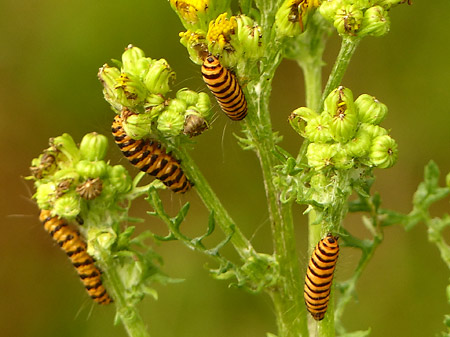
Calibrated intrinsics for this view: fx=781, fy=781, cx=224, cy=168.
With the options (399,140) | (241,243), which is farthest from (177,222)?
(399,140)

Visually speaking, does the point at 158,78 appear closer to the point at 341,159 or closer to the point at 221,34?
the point at 221,34

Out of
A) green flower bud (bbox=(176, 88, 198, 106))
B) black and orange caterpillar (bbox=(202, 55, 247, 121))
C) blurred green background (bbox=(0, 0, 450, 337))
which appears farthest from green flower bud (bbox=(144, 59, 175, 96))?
blurred green background (bbox=(0, 0, 450, 337))

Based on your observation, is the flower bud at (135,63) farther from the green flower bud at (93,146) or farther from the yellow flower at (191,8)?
the green flower bud at (93,146)

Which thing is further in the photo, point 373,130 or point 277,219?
point 277,219

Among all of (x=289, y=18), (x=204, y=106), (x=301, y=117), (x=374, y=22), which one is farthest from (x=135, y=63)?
(x=374, y=22)

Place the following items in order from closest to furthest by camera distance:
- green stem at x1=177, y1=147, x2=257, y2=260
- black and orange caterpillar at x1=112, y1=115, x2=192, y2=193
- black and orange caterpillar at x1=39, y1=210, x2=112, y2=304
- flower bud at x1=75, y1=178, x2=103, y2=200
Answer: black and orange caterpillar at x1=112, y1=115, x2=192, y2=193, green stem at x1=177, y1=147, x2=257, y2=260, flower bud at x1=75, y1=178, x2=103, y2=200, black and orange caterpillar at x1=39, y1=210, x2=112, y2=304

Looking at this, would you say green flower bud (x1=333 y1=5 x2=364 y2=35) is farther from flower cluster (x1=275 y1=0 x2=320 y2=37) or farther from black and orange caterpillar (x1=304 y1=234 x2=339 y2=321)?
black and orange caterpillar (x1=304 y1=234 x2=339 y2=321)

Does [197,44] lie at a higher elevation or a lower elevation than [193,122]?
higher
